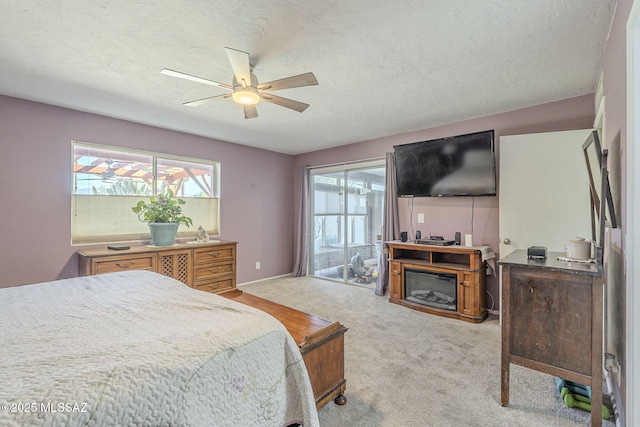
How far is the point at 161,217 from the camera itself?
11.5ft

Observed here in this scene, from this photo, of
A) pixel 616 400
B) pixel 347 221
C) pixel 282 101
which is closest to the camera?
pixel 616 400

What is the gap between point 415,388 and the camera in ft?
6.38

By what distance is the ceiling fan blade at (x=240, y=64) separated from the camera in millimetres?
1692

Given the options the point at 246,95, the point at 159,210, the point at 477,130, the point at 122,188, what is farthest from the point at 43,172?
the point at 477,130

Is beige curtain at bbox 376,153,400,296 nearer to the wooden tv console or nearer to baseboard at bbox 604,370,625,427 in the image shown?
the wooden tv console

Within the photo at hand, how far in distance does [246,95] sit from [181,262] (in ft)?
7.77

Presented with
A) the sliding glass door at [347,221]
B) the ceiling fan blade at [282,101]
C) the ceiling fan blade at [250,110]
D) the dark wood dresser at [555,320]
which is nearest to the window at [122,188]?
the sliding glass door at [347,221]

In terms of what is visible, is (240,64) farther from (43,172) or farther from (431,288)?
(431,288)

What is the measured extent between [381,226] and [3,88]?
4523mm

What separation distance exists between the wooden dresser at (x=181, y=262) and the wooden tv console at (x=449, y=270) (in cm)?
215

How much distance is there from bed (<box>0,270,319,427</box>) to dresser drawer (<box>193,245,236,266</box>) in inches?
81.5

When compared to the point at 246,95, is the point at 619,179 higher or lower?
lower

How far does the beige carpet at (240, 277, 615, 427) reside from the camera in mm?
1665

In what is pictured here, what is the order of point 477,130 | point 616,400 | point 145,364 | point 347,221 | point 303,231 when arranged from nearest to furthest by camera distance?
point 145,364
point 616,400
point 477,130
point 347,221
point 303,231
